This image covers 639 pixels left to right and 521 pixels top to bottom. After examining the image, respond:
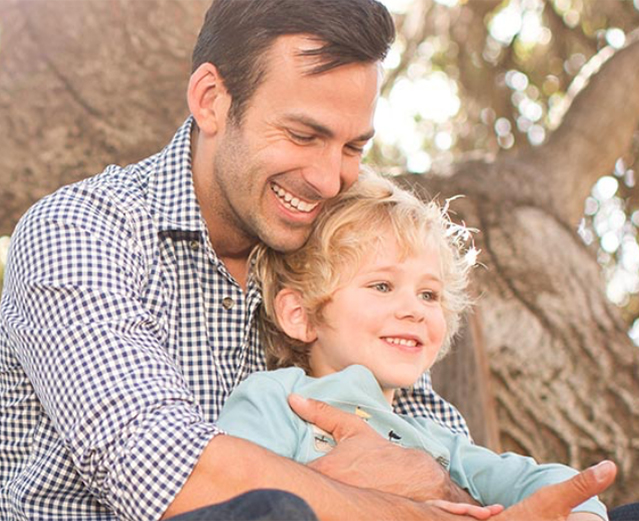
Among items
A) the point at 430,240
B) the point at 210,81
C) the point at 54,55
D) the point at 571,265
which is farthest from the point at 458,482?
the point at 54,55

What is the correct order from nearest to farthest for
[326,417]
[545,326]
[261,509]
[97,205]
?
1. [261,509]
2. [326,417]
3. [97,205]
4. [545,326]

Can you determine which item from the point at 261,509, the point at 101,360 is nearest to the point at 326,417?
the point at 101,360

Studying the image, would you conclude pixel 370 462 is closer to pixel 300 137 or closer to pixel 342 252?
pixel 342 252

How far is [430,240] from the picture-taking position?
9.98ft

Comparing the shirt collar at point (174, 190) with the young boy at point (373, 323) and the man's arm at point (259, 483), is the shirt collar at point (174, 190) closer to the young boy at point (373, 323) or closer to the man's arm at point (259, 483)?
the young boy at point (373, 323)

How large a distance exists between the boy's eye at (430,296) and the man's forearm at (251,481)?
0.81 metres

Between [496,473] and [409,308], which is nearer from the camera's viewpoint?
[409,308]

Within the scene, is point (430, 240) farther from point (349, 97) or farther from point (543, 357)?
point (543, 357)

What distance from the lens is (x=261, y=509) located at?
2.01 metres

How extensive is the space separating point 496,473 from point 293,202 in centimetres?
93

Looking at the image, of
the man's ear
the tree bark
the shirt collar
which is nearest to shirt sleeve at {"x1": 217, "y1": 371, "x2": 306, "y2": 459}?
the shirt collar

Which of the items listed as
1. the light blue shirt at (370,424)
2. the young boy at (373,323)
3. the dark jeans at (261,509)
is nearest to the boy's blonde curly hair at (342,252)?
the young boy at (373,323)

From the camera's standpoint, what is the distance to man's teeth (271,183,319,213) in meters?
3.10

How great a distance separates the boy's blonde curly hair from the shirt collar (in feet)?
0.90
